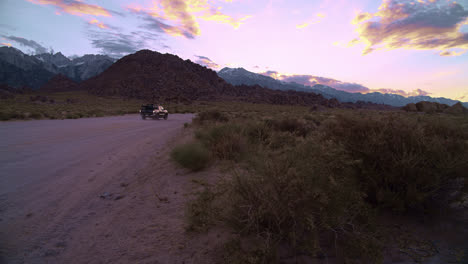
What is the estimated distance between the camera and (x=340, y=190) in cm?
280

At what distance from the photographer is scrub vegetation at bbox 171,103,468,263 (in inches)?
103

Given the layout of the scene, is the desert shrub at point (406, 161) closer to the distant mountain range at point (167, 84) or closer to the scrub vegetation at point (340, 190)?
the scrub vegetation at point (340, 190)

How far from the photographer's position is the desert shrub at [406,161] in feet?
10.7

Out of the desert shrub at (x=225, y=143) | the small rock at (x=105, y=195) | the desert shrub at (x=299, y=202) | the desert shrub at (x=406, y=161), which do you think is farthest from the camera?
the desert shrub at (x=225, y=143)

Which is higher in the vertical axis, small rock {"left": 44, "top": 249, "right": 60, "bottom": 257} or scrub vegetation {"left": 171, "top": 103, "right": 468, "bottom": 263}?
scrub vegetation {"left": 171, "top": 103, "right": 468, "bottom": 263}

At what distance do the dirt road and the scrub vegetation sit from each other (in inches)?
29.4

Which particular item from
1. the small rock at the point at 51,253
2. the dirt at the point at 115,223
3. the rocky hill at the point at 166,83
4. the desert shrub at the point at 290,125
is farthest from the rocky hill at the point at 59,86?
the small rock at the point at 51,253

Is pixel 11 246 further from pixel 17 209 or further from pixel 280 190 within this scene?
pixel 280 190

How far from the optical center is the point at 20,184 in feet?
16.8

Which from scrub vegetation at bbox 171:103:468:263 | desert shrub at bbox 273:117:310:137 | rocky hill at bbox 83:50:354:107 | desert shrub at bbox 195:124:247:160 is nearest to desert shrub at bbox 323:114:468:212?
scrub vegetation at bbox 171:103:468:263

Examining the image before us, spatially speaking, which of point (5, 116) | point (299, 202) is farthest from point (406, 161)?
point (5, 116)

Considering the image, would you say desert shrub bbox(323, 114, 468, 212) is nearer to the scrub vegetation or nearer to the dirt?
the scrub vegetation

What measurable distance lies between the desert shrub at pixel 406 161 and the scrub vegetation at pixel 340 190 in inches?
0.5

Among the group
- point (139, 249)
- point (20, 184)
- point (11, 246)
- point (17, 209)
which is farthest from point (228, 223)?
point (20, 184)
